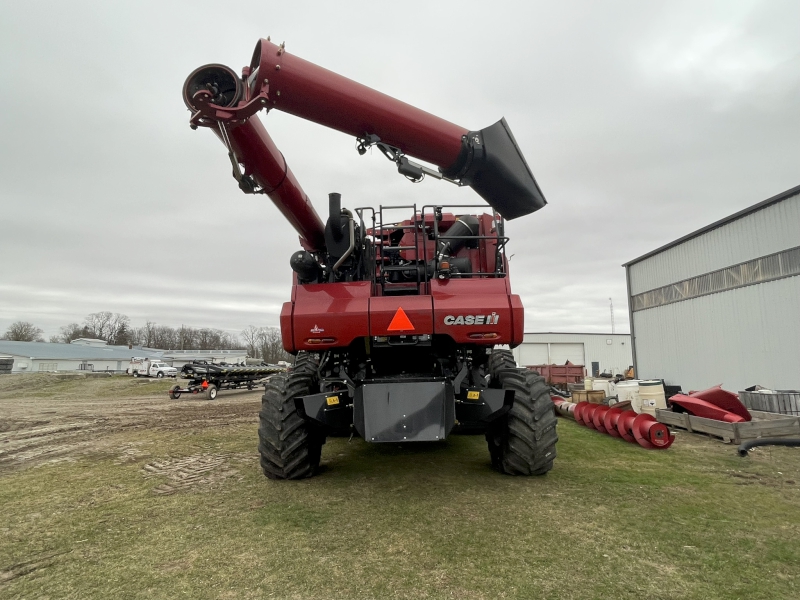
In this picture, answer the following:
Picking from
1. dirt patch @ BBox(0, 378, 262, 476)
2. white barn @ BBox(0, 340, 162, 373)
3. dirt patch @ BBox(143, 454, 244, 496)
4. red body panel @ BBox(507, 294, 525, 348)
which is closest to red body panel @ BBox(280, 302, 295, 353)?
dirt patch @ BBox(143, 454, 244, 496)

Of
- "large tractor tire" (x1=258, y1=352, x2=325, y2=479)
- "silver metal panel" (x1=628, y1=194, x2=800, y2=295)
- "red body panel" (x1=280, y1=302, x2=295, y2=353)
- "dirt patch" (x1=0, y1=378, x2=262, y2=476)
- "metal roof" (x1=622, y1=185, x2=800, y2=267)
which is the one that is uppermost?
"metal roof" (x1=622, y1=185, x2=800, y2=267)

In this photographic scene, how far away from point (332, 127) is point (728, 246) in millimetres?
14525

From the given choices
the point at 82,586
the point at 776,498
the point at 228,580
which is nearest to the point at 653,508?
the point at 776,498

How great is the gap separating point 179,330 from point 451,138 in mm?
100102

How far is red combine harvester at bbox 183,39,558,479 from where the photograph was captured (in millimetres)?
3791

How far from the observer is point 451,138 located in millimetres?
4207

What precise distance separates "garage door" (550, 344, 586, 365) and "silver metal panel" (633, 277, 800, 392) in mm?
13675

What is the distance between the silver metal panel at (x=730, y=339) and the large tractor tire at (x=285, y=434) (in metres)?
12.7

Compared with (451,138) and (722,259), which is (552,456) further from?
(722,259)

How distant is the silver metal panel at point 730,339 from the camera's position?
1210 centimetres

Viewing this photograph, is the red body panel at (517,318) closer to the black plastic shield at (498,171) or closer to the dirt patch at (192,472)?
the black plastic shield at (498,171)

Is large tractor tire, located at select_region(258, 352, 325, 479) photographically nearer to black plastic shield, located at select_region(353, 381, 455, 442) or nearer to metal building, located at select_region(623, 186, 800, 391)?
black plastic shield, located at select_region(353, 381, 455, 442)

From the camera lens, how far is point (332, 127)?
404 cm

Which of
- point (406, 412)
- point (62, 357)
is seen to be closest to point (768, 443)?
point (406, 412)
